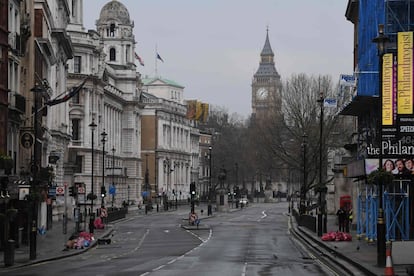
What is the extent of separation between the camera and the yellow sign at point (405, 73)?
4453cm

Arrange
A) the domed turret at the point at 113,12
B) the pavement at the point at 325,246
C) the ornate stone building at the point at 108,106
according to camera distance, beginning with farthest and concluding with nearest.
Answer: the domed turret at the point at 113,12
the ornate stone building at the point at 108,106
the pavement at the point at 325,246

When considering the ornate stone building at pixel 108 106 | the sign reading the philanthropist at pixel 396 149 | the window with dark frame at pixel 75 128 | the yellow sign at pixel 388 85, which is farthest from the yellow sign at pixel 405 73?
the window with dark frame at pixel 75 128

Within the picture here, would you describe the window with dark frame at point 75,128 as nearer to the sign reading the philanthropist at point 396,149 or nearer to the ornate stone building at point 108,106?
the ornate stone building at point 108,106

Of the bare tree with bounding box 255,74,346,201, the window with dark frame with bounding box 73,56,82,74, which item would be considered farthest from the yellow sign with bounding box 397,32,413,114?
the window with dark frame with bounding box 73,56,82,74

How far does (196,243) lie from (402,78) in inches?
580

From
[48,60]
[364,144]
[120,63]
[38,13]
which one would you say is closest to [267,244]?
[364,144]

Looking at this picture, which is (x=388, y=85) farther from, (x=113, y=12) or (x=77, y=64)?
(x=113, y=12)

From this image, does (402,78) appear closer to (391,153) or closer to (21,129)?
(391,153)

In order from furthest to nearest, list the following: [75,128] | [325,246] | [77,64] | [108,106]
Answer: [108,106] → [75,128] → [77,64] → [325,246]

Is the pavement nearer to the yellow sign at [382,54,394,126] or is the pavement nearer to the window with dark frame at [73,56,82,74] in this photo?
the yellow sign at [382,54,394,126]

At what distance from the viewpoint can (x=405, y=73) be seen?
1779 inches

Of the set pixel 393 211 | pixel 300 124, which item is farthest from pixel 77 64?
pixel 393 211

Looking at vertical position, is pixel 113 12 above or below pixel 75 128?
above

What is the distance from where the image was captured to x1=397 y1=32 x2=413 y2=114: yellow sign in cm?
4453
